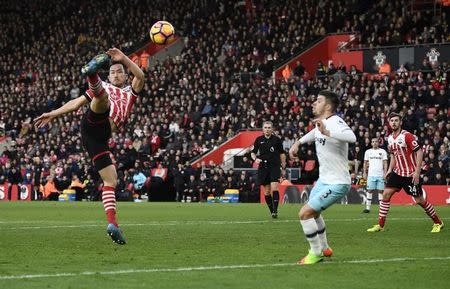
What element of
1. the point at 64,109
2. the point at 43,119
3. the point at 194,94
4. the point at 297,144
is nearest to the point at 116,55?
the point at 64,109

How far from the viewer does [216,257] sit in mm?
12266

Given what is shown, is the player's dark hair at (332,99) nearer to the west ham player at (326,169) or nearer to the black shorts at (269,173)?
the west ham player at (326,169)

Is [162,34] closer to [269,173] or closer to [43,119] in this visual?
[43,119]

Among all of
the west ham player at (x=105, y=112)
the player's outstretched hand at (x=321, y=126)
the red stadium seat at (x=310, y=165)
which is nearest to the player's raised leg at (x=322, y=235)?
the player's outstretched hand at (x=321, y=126)

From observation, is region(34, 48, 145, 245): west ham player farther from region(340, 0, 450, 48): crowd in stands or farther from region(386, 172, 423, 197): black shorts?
region(340, 0, 450, 48): crowd in stands

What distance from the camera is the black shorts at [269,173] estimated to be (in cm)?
2370

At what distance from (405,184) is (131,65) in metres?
6.55

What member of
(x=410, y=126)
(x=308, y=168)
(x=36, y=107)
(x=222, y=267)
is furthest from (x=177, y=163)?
(x=222, y=267)

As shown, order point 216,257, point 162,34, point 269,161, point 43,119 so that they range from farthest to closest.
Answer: point 269,161
point 162,34
point 43,119
point 216,257

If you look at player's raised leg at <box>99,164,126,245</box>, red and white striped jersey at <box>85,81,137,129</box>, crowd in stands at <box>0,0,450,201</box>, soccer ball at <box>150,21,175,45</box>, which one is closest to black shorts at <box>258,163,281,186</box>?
soccer ball at <box>150,21,175,45</box>

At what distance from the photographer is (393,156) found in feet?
62.5

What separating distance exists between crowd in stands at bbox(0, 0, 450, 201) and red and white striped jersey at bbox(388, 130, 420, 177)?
15.9 metres

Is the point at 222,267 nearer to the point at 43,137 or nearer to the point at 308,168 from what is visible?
the point at 308,168

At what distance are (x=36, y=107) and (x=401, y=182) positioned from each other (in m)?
38.3
